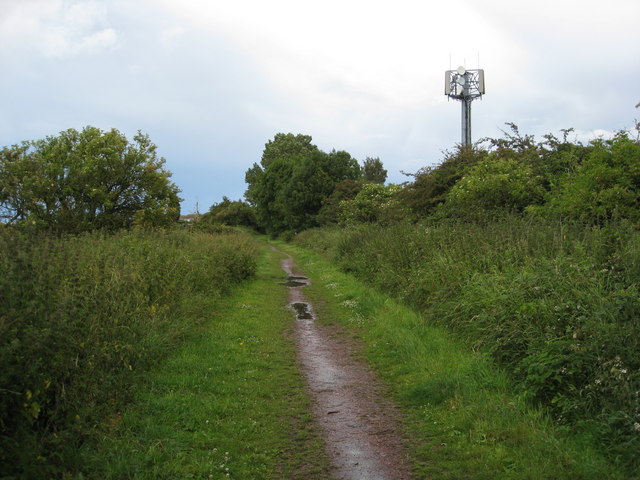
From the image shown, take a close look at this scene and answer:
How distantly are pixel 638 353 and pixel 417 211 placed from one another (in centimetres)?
1515

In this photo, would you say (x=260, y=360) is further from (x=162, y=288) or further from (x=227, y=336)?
(x=162, y=288)

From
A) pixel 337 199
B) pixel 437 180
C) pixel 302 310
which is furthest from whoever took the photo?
pixel 337 199

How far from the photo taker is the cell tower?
166 ft

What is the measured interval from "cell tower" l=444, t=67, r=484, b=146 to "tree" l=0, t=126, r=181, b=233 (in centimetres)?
3506

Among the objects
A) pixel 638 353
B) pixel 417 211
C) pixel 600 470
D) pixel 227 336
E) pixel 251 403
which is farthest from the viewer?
pixel 417 211

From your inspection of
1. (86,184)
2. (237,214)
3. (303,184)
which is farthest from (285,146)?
(86,184)

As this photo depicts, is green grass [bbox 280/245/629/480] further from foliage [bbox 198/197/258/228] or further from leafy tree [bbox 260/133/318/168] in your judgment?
leafy tree [bbox 260/133/318/168]

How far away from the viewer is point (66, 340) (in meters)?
4.47

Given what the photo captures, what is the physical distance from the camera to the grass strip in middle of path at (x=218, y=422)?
4535 millimetres

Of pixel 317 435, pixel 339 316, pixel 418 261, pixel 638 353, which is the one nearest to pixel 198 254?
pixel 339 316

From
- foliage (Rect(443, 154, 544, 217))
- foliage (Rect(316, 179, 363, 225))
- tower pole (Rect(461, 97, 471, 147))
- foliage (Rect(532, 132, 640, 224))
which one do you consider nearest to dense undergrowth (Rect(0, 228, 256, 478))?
foliage (Rect(532, 132, 640, 224))

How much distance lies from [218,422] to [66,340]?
192 cm

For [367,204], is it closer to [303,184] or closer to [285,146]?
[303,184]

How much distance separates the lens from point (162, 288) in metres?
9.81
